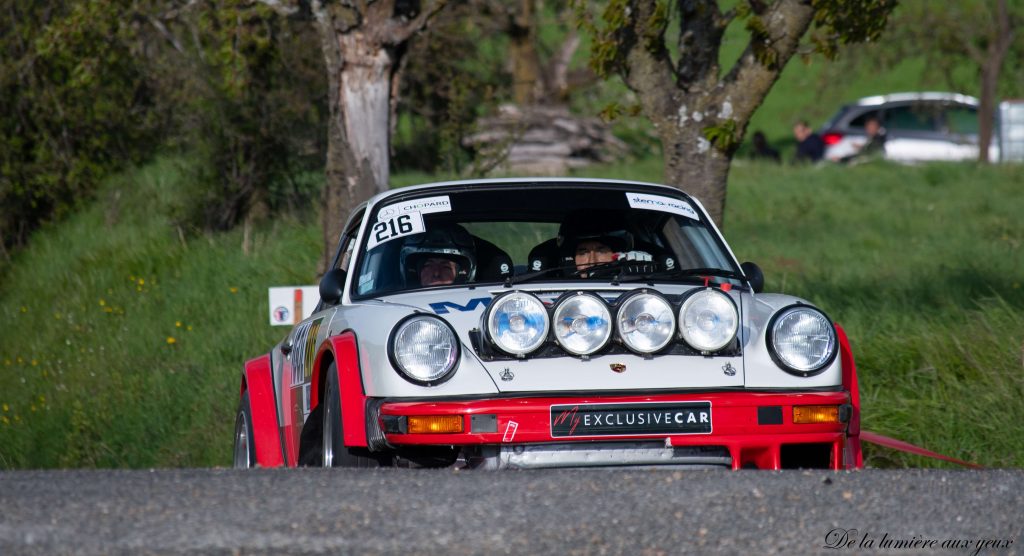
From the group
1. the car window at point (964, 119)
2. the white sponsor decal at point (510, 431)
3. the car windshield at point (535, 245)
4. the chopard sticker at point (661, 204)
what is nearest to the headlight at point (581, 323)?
the white sponsor decal at point (510, 431)

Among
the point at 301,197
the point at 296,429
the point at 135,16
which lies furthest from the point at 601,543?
the point at 301,197

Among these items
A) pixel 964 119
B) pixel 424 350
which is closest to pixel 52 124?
pixel 424 350

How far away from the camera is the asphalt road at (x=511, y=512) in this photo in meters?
4.01

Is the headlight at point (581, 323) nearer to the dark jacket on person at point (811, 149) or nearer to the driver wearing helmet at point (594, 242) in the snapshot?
the driver wearing helmet at point (594, 242)

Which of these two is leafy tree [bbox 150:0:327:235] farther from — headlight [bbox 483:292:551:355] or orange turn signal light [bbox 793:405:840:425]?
A: orange turn signal light [bbox 793:405:840:425]

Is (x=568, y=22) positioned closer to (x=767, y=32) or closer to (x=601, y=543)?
(x=767, y=32)

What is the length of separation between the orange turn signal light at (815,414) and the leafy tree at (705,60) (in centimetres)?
473

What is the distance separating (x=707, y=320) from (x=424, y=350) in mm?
1036

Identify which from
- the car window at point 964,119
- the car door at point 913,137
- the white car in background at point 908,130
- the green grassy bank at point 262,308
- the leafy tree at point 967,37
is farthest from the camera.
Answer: the car window at point 964,119

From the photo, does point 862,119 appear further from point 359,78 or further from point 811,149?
point 359,78

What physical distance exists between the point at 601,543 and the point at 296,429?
2802 millimetres

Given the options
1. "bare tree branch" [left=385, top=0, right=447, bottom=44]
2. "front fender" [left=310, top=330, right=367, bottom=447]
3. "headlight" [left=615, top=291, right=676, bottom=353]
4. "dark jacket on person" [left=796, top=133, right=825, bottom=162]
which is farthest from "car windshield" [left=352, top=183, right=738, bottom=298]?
"dark jacket on person" [left=796, top=133, right=825, bottom=162]

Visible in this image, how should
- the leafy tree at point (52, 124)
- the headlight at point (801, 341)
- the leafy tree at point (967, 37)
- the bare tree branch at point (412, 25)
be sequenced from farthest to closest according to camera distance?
1. the leafy tree at point (967, 37)
2. the leafy tree at point (52, 124)
3. the bare tree branch at point (412, 25)
4. the headlight at point (801, 341)

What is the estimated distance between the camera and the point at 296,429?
21.6 feet
